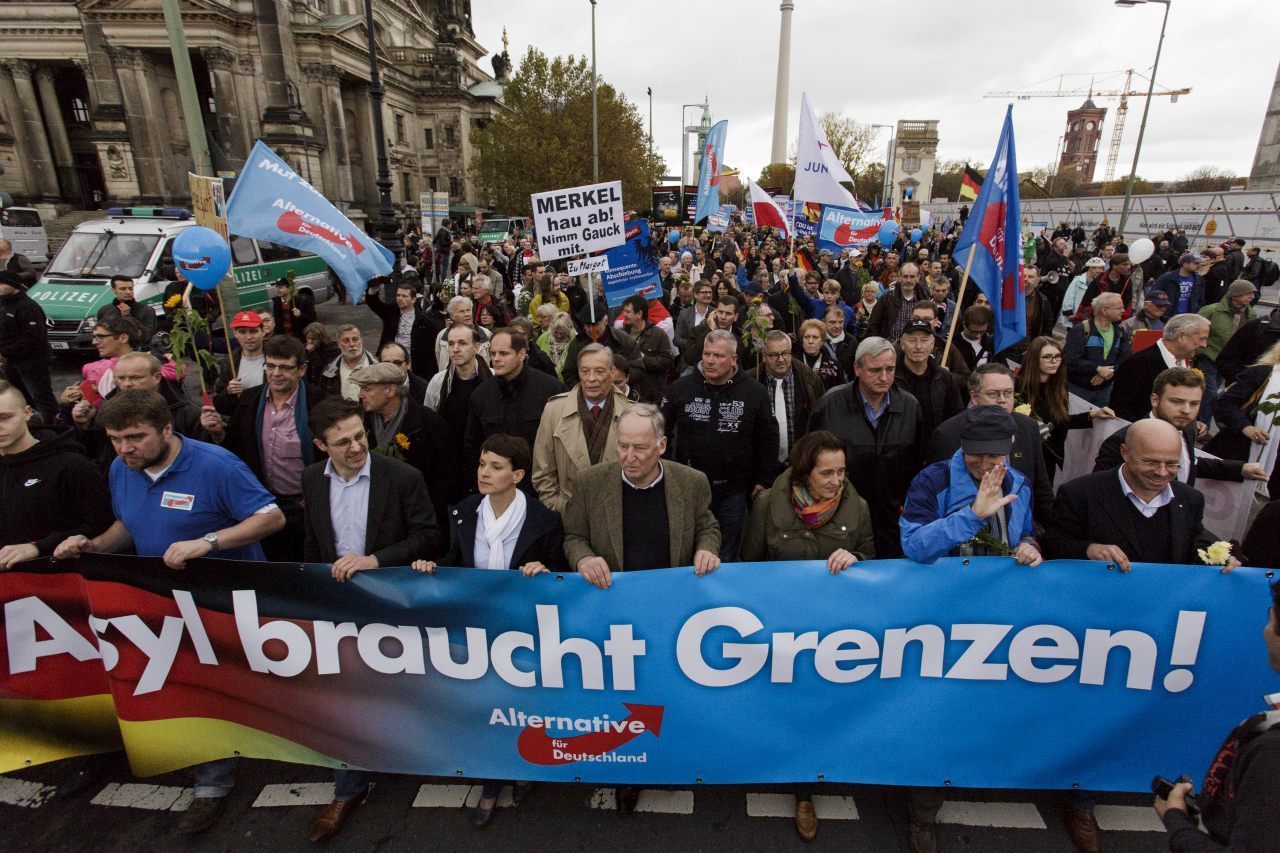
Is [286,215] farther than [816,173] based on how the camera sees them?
No

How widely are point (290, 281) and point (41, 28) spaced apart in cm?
4182

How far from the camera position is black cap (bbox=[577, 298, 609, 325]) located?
779 cm

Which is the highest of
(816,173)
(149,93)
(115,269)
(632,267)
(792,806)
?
(149,93)

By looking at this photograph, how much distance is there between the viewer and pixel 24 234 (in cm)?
1952

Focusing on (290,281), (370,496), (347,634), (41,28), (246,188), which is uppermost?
(41,28)

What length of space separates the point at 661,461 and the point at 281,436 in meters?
2.28

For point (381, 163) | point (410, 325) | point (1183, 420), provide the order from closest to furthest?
1. point (1183, 420)
2. point (410, 325)
3. point (381, 163)

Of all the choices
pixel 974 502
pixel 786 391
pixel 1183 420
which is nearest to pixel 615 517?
pixel 974 502

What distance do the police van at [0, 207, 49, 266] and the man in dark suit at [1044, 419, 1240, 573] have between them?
24.9 m

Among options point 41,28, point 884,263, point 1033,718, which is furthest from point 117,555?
point 41,28

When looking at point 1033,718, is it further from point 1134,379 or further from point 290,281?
point 290,281

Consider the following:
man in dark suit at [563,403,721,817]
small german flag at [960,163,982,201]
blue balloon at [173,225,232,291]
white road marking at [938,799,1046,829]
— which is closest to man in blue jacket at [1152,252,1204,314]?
small german flag at [960,163,982,201]

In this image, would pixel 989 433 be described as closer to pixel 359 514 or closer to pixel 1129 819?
pixel 1129 819

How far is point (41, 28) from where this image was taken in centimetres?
3450
